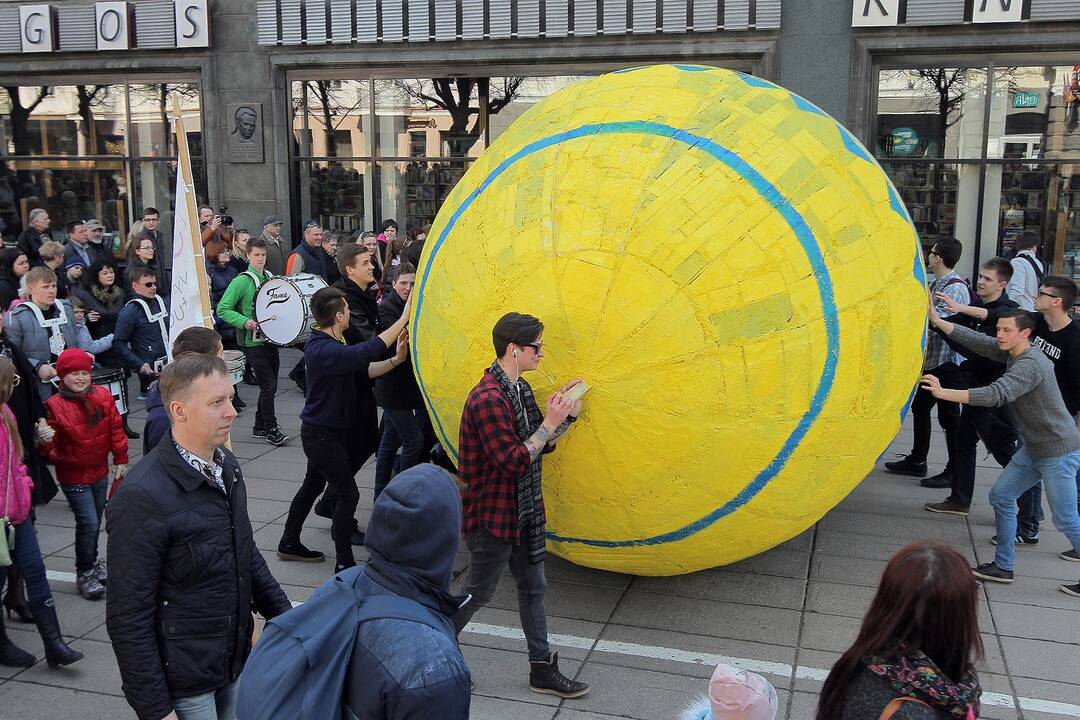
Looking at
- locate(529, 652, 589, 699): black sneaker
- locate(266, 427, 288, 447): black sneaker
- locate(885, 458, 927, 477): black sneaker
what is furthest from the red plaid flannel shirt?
locate(266, 427, 288, 447): black sneaker

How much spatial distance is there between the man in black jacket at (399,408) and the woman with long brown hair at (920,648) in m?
4.46

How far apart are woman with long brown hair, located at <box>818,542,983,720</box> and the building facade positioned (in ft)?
39.8

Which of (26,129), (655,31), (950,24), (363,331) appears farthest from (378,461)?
(26,129)

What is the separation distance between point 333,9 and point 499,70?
2731 mm

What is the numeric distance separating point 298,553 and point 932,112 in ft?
36.9

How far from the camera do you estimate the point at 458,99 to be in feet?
50.9

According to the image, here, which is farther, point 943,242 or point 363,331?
point 943,242

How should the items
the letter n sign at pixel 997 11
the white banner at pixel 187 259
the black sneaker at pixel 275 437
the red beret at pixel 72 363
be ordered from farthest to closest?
the letter n sign at pixel 997 11 < the black sneaker at pixel 275 437 < the red beret at pixel 72 363 < the white banner at pixel 187 259

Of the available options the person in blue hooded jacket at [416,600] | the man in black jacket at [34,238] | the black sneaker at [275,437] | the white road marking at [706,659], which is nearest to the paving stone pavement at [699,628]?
the white road marking at [706,659]

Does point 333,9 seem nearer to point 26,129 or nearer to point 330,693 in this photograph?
point 26,129

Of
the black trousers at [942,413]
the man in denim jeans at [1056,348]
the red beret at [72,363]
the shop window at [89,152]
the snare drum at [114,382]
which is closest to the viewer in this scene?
→ the red beret at [72,363]

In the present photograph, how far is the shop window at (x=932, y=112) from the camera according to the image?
13570 millimetres

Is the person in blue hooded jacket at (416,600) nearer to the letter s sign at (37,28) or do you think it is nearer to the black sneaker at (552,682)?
the black sneaker at (552,682)

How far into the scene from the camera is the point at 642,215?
457 cm
